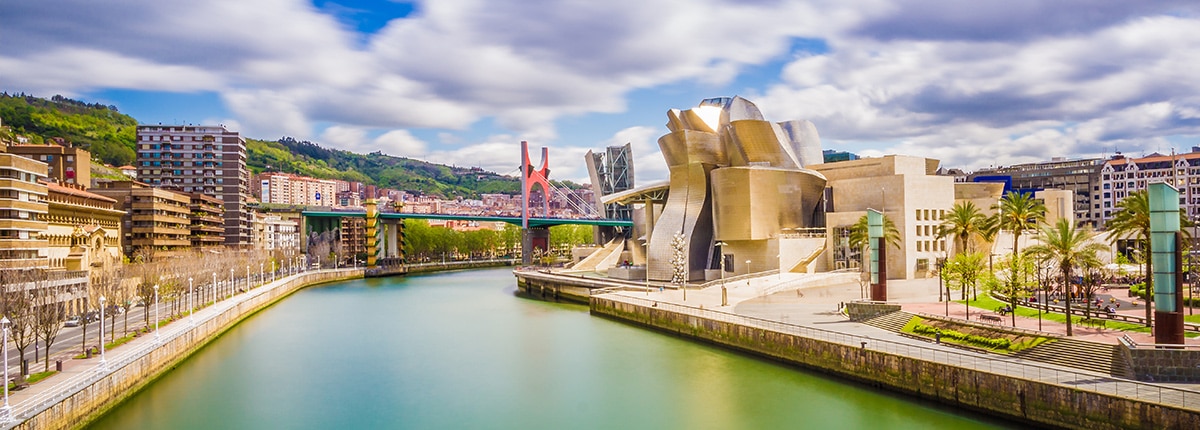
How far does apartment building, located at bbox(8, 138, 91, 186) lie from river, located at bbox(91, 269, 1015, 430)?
3130 cm

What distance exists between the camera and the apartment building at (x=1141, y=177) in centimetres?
8512

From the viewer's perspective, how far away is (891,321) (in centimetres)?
2725

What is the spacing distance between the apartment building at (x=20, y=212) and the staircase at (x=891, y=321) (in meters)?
32.5

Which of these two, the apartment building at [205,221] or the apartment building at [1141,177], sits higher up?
the apartment building at [1141,177]

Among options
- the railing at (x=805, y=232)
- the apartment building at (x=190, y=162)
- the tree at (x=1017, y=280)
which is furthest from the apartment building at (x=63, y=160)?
the tree at (x=1017, y=280)

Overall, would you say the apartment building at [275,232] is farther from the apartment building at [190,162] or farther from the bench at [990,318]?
the bench at [990,318]

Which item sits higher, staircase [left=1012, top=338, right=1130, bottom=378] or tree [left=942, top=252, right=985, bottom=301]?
tree [left=942, top=252, right=985, bottom=301]

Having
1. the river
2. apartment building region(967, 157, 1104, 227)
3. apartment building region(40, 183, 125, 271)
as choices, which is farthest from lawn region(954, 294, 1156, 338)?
apartment building region(967, 157, 1104, 227)

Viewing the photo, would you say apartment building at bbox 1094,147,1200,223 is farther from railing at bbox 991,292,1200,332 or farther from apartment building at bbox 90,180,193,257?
apartment building at bbox 90,180,193,257

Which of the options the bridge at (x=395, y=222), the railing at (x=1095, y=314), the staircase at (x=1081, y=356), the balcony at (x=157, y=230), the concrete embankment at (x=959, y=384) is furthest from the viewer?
the bridge at (x=395, y=222)

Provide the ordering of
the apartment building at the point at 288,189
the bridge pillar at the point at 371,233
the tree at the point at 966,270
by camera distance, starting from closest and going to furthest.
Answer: the tree at the point at 966,270, the bridge pillar at the point at 371,233, the apartment building at the point at 288,189

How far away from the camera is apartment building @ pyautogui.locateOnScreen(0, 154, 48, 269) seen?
32.2 metres

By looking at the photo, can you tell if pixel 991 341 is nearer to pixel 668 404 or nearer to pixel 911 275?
pixel 668 404

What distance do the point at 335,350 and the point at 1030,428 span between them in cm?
2484
